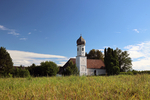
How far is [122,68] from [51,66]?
2857 cm

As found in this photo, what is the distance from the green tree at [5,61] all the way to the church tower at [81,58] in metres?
21.5

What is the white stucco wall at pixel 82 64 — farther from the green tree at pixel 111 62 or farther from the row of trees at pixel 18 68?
the row of trees at pixel 18 68

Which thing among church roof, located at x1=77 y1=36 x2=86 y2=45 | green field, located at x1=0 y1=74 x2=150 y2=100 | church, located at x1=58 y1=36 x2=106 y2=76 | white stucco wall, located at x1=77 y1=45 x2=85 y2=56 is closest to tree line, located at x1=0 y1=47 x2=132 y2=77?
church, located at x1=58 y1=36 x2=106 y2=76

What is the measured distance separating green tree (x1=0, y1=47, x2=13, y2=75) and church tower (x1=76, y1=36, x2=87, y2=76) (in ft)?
70.5

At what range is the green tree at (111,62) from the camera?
39031mm

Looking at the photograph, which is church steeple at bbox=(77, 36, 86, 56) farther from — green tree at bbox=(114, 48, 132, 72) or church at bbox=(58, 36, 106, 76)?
green tree at bbox=(114, 48, 132, 72)

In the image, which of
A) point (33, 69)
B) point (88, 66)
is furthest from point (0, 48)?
point (88, 66)

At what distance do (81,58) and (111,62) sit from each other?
34.2ft

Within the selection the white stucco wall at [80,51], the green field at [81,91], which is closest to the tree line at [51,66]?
the white stucco wall at [80,51]

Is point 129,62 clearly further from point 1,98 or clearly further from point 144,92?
point 1,98

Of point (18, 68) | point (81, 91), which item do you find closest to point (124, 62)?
point (18, 68)

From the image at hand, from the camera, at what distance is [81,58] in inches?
1702

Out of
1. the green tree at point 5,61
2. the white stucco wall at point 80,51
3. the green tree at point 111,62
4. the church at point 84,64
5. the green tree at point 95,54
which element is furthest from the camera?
the green tree at point 95,54

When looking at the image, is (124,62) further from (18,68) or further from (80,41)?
(18,68)
